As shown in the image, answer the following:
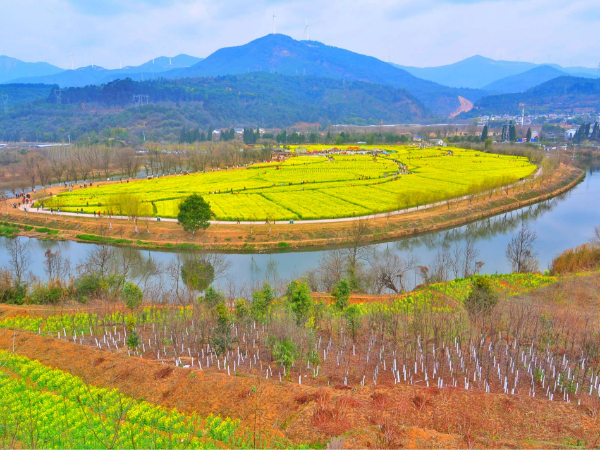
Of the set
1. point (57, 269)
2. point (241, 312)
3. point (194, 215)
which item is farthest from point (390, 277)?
point (57, 269)

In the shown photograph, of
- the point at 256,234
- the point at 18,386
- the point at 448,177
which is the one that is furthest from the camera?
the point at 448,177

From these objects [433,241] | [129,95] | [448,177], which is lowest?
[433,241]

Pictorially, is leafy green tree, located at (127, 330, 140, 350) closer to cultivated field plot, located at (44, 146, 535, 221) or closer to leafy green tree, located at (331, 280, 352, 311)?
leafy green tree, located at (331, 280, 352, 311)

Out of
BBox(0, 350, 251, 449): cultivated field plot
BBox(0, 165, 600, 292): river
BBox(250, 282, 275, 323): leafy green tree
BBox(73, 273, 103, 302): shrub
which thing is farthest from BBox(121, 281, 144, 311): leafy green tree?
BBox(0, 165, 600, 292): river

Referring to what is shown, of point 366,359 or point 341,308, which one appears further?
point 341,308

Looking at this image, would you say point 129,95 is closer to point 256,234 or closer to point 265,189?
point 265,189

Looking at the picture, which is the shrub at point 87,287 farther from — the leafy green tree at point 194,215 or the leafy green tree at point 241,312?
the leafy green tree at point 194,215

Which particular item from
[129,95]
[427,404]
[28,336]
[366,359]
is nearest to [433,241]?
[366,359]
